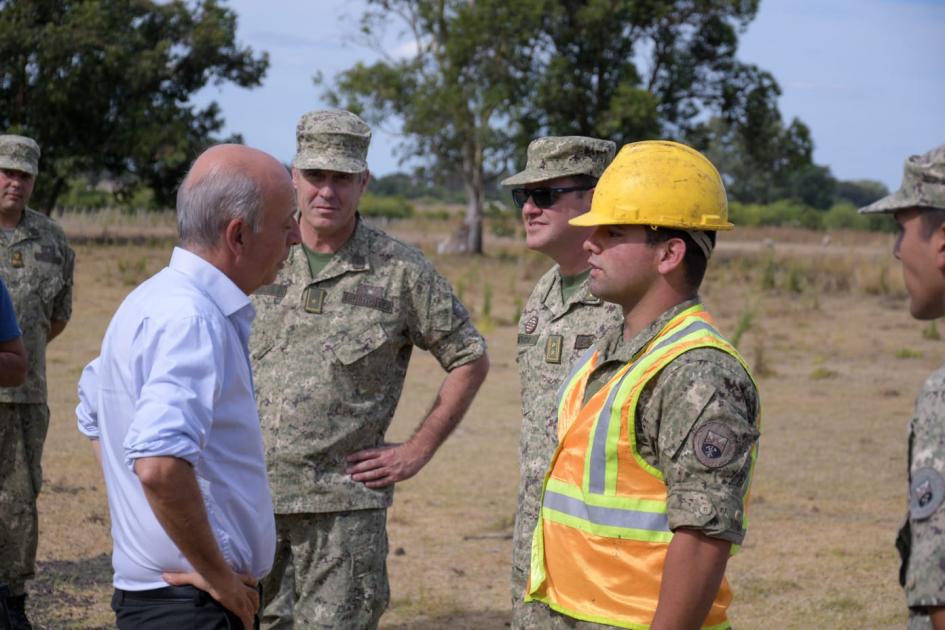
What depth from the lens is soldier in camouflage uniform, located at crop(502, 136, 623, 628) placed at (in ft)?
13.8

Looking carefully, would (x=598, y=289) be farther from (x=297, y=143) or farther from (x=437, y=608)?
(x=437, y=608)

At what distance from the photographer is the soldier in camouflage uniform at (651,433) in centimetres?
247

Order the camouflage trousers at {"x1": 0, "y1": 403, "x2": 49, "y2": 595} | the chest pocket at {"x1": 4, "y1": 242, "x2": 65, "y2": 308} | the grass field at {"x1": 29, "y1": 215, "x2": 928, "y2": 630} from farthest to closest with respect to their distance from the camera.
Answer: the grass field at {"x1": 29, "y1": 215, "x2": 928, "y2": 630}, the chest pocket at {"x1": 4, "y1": 242, "x2": 65, "y2": 308}, the camouflage trousers at {"x1": 0, "y1": 403, "x2": 49, "y2": 595}

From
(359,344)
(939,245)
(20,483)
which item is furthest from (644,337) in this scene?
(20,483)

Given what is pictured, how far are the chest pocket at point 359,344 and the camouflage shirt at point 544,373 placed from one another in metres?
0.55

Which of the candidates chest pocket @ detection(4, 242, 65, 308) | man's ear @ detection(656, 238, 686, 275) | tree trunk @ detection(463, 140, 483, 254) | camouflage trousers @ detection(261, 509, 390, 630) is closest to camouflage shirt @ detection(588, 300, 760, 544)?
man's ear @ detection(656, 238, 686, 275)

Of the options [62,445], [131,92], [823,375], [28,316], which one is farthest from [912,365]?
[131,92]

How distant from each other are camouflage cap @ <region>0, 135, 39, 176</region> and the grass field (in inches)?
88.7

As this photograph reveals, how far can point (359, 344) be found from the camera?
14.3 ft

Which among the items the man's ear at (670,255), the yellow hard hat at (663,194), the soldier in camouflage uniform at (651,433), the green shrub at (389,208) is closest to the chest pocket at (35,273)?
the soldier in camouflage uniform at (651,433)

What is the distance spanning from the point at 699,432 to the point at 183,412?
3.51ft

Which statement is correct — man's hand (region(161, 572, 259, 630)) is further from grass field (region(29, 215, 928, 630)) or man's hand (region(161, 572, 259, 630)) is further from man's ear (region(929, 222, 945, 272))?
grass field (region(29, 215, 928, 630))

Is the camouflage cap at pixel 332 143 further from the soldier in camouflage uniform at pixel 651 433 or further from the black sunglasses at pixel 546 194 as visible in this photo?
the soldier in camouflage uniform at pixel 651 433

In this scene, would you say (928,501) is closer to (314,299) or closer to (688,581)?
(688,581)
